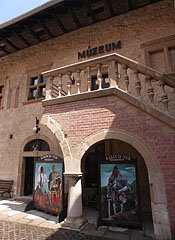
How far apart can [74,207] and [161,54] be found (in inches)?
247

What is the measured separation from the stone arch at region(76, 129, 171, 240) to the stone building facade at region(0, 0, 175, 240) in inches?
0.7

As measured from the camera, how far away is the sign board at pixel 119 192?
3.64 metres

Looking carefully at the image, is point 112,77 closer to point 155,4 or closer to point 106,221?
point 106,221

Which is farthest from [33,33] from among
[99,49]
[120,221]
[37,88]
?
[120,221]

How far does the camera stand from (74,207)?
3908 mm

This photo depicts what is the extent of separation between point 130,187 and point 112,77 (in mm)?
2873

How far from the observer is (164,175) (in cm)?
326

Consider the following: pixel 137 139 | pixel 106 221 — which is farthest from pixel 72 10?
pixel 106 221

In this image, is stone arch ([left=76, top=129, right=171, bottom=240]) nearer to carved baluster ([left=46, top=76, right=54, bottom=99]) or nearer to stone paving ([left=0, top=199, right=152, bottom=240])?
stone paving ([left=0, top=199, right=152, bottom=240])

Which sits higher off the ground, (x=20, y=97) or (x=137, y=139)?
(x=20, y=97)

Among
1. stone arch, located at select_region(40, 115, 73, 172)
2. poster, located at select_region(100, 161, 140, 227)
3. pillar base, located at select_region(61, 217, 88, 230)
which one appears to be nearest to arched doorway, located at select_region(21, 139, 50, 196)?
stone arch, located at select_region(40, 115, 73, 172)

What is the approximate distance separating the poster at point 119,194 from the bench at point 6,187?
203 inches

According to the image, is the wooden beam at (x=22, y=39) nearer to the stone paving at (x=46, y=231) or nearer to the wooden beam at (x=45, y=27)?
the wooden beam at (x=45, y=27)

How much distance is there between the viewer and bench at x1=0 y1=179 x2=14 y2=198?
6991 mm
